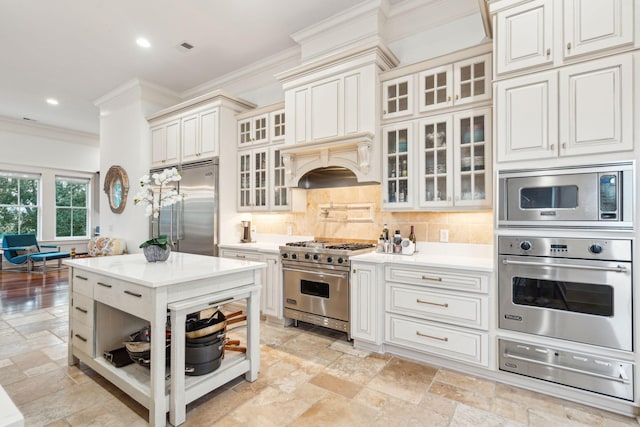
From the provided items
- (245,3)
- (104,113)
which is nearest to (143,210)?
(104,113)

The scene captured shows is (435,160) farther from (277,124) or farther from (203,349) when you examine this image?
(203,349)

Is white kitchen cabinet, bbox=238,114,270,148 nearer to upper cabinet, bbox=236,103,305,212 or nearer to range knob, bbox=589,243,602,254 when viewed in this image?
upper cabinet, bbox=236,103,305,212

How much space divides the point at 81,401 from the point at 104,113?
5299mm

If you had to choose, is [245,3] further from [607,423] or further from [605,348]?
[607,423]

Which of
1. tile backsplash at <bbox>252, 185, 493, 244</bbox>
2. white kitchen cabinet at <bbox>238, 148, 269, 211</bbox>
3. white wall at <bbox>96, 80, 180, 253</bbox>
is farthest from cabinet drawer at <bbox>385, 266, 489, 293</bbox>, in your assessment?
white wall at <bbox>96, 80, 180, 253</bbox>

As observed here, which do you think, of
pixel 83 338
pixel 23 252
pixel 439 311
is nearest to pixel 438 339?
pixel 439 311

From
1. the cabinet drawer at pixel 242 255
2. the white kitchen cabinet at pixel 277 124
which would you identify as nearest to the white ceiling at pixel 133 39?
the white kitchen cabinet at pixel 277 124

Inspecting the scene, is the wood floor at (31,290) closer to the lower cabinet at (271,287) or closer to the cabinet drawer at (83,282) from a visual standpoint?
the cabinet drawer at (83,282)

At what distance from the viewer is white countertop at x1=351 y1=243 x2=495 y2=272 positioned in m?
2.59

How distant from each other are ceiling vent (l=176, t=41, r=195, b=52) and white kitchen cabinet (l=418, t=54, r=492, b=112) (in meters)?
2.87

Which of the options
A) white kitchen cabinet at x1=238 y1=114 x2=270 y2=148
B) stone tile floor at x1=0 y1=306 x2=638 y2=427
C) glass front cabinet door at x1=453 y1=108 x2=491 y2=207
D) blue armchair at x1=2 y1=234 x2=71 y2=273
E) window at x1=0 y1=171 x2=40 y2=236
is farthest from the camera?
window at x1=0 y1=171 x2=40 y2=236

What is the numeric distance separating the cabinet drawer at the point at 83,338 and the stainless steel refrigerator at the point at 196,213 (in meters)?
1.74

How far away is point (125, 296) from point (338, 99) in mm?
2542

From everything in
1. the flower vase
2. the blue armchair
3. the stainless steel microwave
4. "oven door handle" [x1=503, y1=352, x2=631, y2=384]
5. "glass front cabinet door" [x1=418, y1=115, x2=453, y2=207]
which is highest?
"glass front cabinet door" [x1=418, y1=115, x2=453, y2=207]
